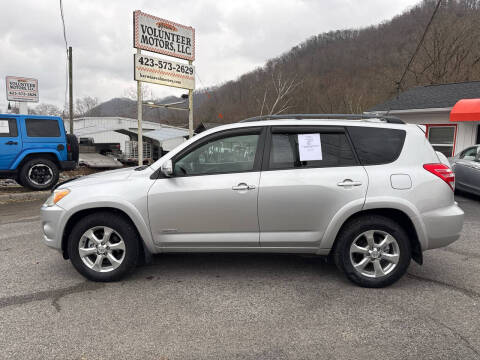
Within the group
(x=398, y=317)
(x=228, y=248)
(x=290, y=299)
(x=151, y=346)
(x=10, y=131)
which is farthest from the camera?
(x=10, y=131)

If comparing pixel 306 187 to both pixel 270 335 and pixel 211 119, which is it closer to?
pixel 270 335

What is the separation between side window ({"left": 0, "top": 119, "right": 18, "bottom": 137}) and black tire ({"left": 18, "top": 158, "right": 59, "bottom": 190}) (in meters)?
0.81

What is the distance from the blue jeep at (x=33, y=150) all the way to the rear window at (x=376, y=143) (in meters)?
8.57

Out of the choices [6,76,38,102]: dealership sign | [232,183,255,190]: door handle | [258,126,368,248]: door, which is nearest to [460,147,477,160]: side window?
[258,126,368,248]: door

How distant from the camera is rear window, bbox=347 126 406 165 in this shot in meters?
3.46

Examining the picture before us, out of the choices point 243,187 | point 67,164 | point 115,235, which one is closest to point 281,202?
point 243,187

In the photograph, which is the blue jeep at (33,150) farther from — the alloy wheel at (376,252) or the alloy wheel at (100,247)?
the alloy wheel at (376,252)

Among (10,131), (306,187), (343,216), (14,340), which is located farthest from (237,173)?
(10,131)

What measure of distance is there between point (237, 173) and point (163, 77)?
394 inches

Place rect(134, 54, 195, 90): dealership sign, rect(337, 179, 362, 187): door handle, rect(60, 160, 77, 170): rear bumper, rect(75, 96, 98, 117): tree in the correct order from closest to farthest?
rect(337, 179, 362, 187): door handle < rect(60, 160, 77, 170): rear bumper < rect(134, 54, 195, 90): dealership sign < rect(75, 96, 98, 117): tree

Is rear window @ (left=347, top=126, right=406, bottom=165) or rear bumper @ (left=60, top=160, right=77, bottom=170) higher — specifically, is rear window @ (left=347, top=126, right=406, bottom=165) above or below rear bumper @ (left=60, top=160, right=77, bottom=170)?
above

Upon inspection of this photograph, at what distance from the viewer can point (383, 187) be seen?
132 inches

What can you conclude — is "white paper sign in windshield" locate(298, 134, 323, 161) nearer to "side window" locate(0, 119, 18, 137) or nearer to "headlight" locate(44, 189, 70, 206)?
"headlight" locate(44, 189, 70, 206)

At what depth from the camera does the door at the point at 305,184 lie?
→ 3357mm
